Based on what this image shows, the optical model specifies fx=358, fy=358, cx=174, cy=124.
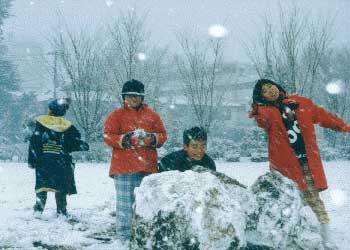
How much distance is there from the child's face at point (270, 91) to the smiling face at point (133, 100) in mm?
1264

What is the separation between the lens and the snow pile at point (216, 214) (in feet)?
8.81

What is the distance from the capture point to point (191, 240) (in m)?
2.63

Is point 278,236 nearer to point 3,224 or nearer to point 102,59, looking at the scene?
point 3,224

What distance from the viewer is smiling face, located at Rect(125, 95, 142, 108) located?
12.1ft

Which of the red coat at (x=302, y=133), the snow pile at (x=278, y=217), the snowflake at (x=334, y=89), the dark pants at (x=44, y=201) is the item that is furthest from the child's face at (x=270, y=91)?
the snowflake at (x=334, y=89)

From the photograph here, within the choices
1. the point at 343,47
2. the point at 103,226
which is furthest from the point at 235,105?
the point at 103,226

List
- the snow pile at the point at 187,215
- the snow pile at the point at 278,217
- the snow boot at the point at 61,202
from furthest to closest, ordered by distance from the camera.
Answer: the snow boot at the point at 61,202
the snow pile at the point at 278,217
the snow pile at the point at 187,215

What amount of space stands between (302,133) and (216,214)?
1.36 m

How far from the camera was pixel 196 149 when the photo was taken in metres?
3.45

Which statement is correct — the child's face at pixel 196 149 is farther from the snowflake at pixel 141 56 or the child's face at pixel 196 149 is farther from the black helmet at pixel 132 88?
the snowflake at pixel 141 56

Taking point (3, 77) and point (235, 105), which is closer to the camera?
point (3, 77)

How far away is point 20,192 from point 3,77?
22.6 metres

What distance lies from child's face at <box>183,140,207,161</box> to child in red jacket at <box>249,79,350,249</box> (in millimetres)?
633

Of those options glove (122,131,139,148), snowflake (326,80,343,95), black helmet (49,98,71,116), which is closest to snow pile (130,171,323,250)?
glove (122,131,139,148)
